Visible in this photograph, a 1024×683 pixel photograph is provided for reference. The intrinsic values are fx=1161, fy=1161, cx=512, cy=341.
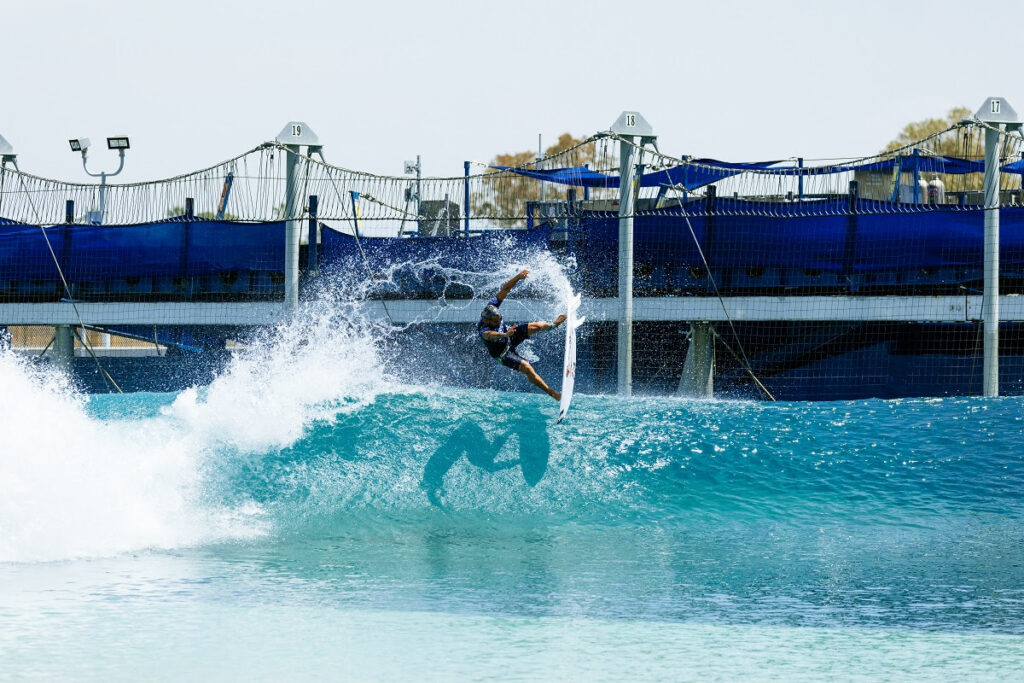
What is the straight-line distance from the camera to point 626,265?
60.0 ft

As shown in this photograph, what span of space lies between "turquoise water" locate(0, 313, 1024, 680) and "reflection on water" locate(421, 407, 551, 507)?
35mm

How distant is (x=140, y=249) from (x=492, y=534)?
1212 centimetres

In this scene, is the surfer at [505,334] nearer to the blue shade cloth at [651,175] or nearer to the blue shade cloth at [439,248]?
the blue shade cloth at [439,248]

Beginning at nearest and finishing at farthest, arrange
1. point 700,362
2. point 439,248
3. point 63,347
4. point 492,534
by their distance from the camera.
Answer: point 492,534, point 700,362, point 439,248, point 63,347

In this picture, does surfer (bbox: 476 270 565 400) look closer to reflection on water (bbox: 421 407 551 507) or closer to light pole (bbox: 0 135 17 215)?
reflection on water (bbox: 421 407 551 507)

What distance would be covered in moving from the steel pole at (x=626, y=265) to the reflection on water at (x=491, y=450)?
405 cm

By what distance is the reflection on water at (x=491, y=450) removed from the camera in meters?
12.8

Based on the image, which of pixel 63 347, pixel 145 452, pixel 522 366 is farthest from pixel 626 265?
pixel 63 347

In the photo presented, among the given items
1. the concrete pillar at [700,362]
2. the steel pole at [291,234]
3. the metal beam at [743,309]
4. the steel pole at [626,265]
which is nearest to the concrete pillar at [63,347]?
the metal beam at [743,309]

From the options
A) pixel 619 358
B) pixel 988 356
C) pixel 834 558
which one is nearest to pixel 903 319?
pixel 988 356

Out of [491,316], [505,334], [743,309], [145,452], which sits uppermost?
[743,309]

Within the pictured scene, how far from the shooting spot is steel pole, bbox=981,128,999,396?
17.7 metres

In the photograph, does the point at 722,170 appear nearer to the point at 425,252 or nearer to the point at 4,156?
the point at 425,252

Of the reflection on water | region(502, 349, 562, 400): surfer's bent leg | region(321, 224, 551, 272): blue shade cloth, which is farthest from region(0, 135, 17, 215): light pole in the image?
region(502, 349, 562, 400): surfer's bent leg
